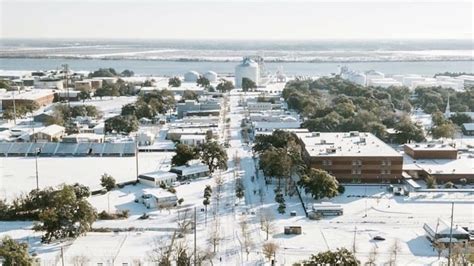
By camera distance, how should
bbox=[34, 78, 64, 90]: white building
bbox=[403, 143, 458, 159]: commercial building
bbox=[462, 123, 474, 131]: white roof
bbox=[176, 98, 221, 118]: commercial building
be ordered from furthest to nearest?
bbox=[34, 78, 64, 90]: white building < bbox=[176, 98, 221, 118]: commercial building < bbox=[462, 123, 474, 131]: white roof < bbox=[403, 143, 458, 159]: commercial building

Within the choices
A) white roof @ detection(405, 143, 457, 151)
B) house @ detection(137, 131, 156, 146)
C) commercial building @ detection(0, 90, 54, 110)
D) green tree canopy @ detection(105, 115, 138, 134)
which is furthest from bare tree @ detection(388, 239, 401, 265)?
commercial building @ detection(0, 90, 54, 110)

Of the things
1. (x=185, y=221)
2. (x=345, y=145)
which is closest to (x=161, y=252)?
(x=185, y=221)

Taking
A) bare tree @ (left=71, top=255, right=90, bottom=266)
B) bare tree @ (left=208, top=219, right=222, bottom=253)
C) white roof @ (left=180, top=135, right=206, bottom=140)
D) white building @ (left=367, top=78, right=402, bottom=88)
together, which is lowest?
bare tree @ (left=208, top=219, right=222, bottom=253)

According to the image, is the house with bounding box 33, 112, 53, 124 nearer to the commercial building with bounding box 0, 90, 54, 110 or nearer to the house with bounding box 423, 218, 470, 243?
the commercial building with bounding box 0, 90, 54, 110

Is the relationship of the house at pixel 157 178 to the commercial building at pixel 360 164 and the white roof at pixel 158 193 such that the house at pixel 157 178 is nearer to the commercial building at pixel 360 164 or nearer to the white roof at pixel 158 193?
the white roof at pixel 158 193

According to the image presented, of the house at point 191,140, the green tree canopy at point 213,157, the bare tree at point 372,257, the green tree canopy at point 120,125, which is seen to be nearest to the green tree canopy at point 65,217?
the green tree canopy at point 213,157

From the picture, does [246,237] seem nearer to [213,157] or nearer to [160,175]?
[160,175]
